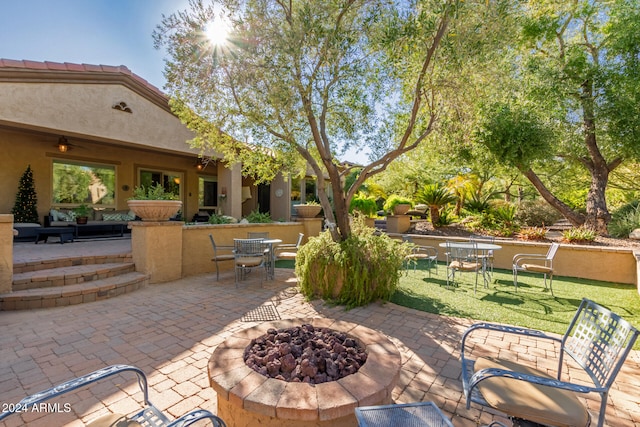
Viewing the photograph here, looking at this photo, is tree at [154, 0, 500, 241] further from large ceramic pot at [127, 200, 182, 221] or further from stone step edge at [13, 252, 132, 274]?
stone step edge at [13, 252, 132, 274]

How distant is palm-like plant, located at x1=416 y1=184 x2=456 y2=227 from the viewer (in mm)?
11531

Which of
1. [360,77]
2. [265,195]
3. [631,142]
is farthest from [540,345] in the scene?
[265,195]

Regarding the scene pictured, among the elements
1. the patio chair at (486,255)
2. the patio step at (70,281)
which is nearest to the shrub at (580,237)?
the patio chair at (486,255)

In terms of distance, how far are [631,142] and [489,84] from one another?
251 inches

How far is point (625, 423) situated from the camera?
2.31m

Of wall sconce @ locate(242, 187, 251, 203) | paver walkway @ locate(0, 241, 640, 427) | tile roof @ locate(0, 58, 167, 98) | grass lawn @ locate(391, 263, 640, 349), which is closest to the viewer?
→ paver walkway @ locate(0, 241, 640, 427)

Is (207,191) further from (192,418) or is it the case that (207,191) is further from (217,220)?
(192,418)

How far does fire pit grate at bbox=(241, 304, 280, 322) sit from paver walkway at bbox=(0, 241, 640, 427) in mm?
16

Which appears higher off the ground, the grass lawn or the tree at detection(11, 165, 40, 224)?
the tree at detection(11, 165, 40, 224)

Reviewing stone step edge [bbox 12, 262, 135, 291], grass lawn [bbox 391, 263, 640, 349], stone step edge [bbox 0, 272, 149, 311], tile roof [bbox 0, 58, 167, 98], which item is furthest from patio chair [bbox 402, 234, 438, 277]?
tile roof [bbox 0, 58, 167, 98]

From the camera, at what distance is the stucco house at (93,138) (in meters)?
6.98

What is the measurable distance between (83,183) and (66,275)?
20.3ft

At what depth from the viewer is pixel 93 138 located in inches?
318

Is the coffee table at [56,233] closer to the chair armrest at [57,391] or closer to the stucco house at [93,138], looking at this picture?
the stucco house at [93,138]
